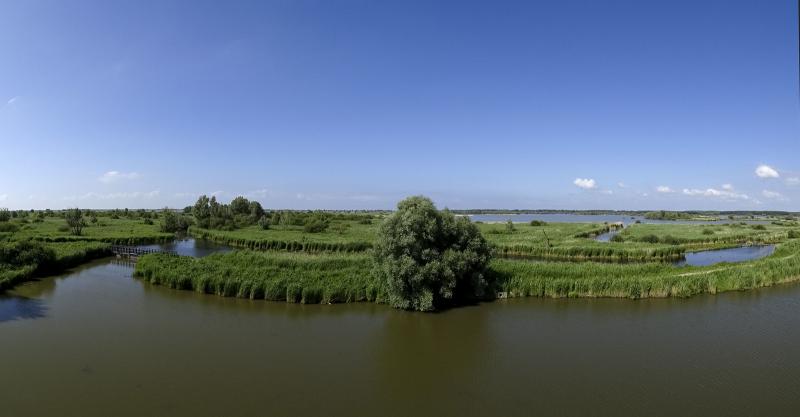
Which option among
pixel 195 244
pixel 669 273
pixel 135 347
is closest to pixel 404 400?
pixel 135 347

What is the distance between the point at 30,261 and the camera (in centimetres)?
3341

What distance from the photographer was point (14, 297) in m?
26.5

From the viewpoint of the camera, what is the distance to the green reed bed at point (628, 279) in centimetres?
→ 2653

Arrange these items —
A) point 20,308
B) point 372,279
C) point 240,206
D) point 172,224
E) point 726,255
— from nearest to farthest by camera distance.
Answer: point 20,308, point 372,279, point 726,255, point 172,224, point 240,206

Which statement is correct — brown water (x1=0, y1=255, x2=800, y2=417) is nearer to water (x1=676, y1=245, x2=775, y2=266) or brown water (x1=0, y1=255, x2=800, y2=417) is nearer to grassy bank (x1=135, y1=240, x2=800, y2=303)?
grassy bank (x1=135, y1=240, x2=800, y2=303)

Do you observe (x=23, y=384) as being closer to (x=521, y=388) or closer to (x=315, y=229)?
(x=521, y=388)

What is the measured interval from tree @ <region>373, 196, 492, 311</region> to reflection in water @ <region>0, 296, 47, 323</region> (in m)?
19.6

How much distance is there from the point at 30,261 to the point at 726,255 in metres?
72.3

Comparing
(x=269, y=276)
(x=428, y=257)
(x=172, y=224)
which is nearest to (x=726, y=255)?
(x=428, y=257)

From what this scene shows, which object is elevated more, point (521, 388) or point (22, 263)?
point (22, 263)

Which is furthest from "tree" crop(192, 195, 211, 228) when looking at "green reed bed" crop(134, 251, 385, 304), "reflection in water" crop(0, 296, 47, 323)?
"reflection in water" crop(0, 296, 47, 323)

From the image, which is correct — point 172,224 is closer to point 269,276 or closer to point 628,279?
point 269,276

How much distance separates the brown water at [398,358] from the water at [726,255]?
21333 mm

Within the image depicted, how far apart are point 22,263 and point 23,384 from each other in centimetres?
2585
